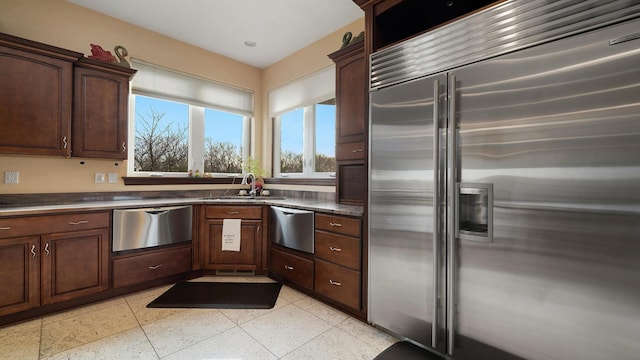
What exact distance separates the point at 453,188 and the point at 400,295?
84 cm

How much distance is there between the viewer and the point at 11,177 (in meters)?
2.52

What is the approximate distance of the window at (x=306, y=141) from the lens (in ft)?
11.4

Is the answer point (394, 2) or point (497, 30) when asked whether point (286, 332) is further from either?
point (394, 2)

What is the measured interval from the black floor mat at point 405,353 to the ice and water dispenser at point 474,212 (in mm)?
869

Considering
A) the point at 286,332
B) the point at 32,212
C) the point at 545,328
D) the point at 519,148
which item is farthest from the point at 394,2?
the point at 32,212

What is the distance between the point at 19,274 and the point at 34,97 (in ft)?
4.88

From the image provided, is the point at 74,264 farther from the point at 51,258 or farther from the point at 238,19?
the point at 238,19

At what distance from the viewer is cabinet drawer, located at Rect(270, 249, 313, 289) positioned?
2.69 m

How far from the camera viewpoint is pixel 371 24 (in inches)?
84.8

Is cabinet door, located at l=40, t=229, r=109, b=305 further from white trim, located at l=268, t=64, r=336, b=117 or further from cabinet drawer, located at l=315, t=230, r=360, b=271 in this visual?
white trim, located at l=268, t=64, r=336, b=117

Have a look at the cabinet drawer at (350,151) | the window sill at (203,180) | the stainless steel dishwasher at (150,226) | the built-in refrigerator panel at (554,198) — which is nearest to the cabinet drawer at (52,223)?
the stainless steel dishwasher at (150,226)

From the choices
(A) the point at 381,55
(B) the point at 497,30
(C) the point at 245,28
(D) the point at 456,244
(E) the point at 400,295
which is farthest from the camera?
(C) the point at 245,28

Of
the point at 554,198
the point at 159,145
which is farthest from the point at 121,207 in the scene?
the point at 554,198

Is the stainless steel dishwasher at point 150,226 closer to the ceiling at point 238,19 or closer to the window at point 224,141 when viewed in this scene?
the window at point 224,141
